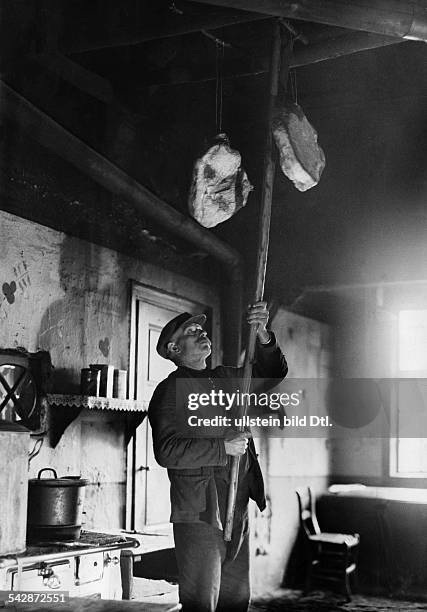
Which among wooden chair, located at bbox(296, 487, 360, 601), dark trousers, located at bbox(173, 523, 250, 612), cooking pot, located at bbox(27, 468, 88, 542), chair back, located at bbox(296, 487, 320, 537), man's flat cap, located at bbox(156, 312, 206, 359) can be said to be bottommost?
wooden chair, located at bbox(296, 487, 360, 601)

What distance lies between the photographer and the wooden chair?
5121 millimetres

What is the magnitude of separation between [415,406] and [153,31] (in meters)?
4.06

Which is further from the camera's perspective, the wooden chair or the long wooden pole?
the wooden chair

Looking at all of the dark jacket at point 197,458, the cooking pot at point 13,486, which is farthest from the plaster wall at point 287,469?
the cooking pot at point 13,486

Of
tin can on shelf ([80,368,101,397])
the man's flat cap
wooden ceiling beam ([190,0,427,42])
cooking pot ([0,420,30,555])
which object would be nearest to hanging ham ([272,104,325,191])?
wooden ceiling beam ([190,0,427,42])

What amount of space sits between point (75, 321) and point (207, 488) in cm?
113

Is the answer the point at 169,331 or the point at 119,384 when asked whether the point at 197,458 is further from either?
the point at 119,384

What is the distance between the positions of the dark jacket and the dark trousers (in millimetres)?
52

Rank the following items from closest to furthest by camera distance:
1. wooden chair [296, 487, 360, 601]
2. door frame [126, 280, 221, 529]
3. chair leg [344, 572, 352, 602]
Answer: door frame [126, 280, 221, 529], chair leg [344, 572, 352, 602], wooden chair [296, 487, 360, 601]

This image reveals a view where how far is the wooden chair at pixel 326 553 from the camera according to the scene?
5.12 meters

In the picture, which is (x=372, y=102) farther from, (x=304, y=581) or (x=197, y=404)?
(x=304, y=581)

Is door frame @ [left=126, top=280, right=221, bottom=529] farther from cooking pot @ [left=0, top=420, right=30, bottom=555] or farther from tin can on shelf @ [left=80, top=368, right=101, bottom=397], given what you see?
cooking pot @ [left=0, top=420, right=30, bottom=555]

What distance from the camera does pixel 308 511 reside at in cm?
538

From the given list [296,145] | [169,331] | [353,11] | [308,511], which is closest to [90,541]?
[169,331]
